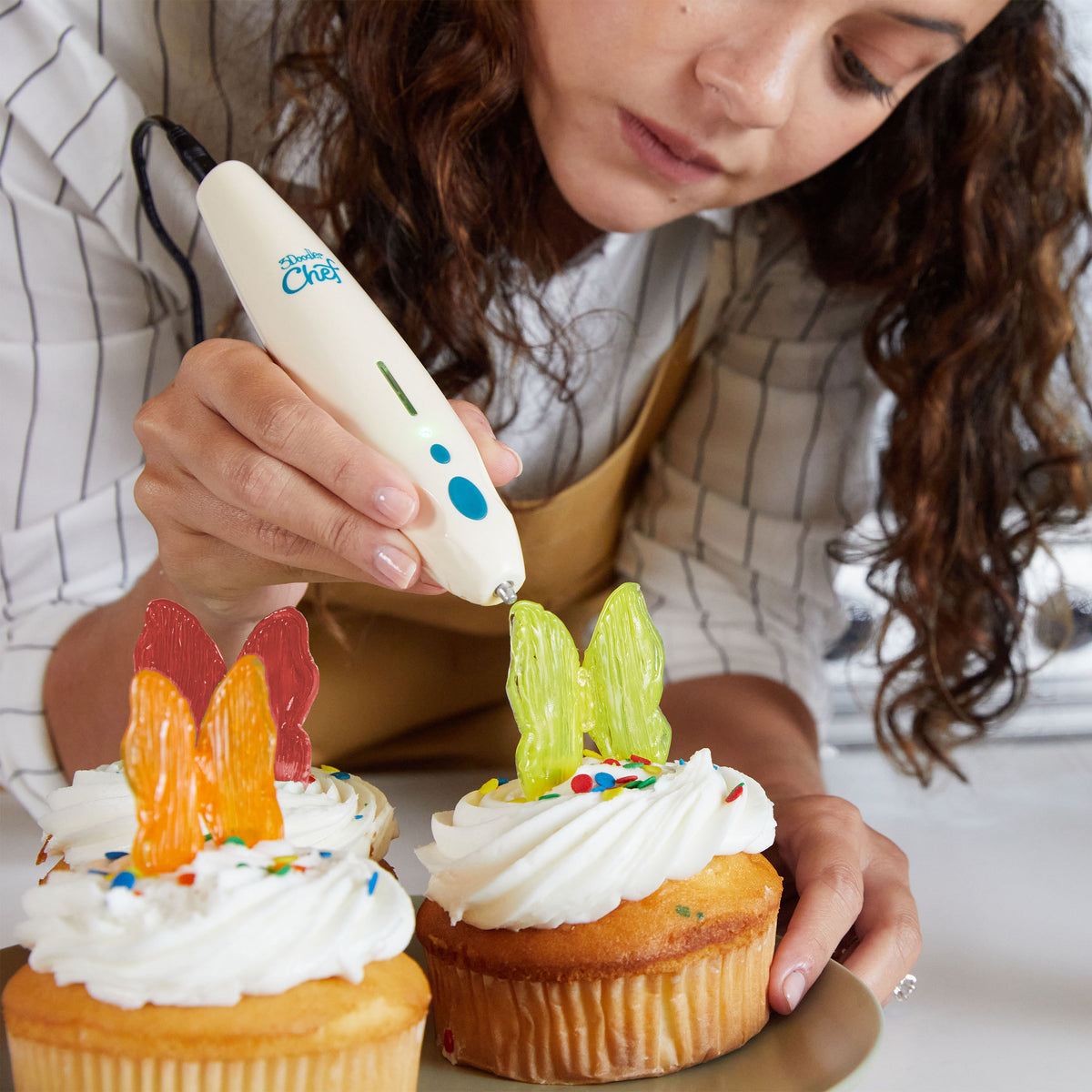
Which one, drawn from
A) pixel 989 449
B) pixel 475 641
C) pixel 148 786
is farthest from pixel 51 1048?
pixel 989 449

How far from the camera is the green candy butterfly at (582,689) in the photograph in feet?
2.11

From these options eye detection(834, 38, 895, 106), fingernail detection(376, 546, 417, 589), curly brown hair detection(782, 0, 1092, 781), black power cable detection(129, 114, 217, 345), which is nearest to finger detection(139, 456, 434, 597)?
fingernail detection(376, 546, 417, 589)

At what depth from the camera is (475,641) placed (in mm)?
1277

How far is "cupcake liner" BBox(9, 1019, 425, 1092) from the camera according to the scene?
460 mm

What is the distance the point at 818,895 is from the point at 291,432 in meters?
0.42

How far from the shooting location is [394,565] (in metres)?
0.62

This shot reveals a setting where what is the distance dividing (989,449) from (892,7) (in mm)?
544

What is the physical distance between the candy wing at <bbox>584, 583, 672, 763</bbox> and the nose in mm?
385

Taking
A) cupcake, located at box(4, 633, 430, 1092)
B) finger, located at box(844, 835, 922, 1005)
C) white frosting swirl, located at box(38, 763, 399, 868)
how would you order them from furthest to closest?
finger, located at box(844, 835, 922, 1005) < white frosting swirl, located at box(38, 763, 399, 868) < cupcake, located at box(4, 633, 430, 1092)

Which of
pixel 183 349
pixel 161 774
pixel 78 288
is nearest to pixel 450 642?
pixel 183 349

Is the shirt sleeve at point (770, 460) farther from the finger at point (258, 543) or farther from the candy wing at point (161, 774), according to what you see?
the candy wing at point (161, 774)

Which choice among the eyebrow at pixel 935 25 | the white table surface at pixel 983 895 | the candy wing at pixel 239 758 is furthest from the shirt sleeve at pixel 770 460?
the candy wing at pixel 239 758

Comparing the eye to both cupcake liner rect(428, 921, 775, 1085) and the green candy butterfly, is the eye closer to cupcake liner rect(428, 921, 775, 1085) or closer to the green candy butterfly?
the green candy butterfly

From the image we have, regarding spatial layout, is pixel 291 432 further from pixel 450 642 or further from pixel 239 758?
pixel 450 642
